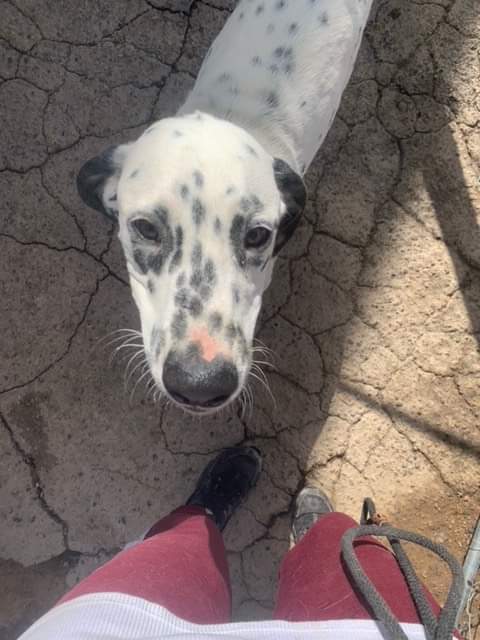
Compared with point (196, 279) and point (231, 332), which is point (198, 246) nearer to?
point (196, 279)

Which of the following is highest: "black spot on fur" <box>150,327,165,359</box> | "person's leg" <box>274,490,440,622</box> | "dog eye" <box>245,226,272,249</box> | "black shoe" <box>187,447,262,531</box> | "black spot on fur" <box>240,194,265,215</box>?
"black spot on fur" <box>240,194,265,215</box>

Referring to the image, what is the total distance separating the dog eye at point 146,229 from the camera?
64.7 inches

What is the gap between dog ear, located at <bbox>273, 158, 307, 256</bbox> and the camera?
71.2 inches

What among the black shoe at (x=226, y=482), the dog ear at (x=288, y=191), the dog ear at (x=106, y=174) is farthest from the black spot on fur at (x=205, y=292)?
the black shoe at (x=226, y=482)

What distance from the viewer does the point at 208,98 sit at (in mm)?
2098

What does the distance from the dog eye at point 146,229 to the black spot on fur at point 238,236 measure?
8.7 inches

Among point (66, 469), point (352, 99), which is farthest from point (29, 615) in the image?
point (352, 99)

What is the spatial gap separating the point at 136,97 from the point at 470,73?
1.60 meters

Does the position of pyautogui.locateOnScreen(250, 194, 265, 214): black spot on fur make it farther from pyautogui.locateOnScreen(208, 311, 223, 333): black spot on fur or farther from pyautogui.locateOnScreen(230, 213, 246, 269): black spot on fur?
pyautogui.locateOnScreen(208, 311, 223, 333): black spot on fur

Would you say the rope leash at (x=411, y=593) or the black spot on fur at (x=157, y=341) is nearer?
the rope leash at (x=411, y=593)

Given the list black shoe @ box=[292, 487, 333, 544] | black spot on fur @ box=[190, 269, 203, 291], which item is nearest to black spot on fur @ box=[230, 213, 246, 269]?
black spot on fur @ box=[190, 269, 203, 291]

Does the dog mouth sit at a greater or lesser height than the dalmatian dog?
lesser

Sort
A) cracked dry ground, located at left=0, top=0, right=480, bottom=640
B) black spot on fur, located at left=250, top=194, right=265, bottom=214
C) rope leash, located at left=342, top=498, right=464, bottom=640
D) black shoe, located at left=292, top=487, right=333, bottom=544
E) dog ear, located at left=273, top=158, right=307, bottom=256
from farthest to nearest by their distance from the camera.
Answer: cracked dry ground, located at left=0, top=0, right=480, bottom=640 → black shoe, located at left=292, top=487, right=333, bottom=544 → dog ear, located at left=273, top=158, right=307, bottom=256 → black spot on fur, located at left=250, top=194, right=265, bottom=214 → rope leash, located at left=342, top=498, right=464, bottom=640

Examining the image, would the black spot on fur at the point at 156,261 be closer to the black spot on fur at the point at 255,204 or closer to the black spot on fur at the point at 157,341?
the black spot on fur at the point at 157,341
